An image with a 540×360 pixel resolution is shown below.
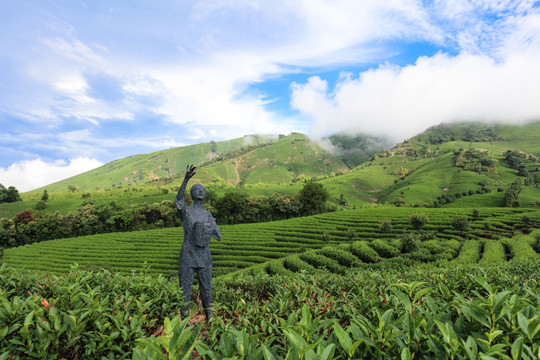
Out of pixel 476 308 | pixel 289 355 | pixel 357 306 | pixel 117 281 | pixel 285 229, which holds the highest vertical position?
pixel 289 355

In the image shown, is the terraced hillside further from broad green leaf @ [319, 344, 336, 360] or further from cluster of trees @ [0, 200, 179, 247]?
broad green leaf @ [319, 344, 336, 360]

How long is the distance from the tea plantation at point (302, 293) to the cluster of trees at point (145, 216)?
547 inches

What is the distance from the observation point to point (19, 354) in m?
2.53

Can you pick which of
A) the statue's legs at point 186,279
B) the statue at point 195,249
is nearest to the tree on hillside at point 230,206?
the statue at point 195,249

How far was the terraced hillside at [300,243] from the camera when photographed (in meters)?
24.9

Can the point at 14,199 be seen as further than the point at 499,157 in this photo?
No

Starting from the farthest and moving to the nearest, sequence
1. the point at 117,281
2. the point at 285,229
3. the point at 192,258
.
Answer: the point at 285,229 → the point at 192,258 → the point at 117,281

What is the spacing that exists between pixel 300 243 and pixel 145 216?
44.4 meters

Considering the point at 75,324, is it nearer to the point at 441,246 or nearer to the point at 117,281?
the point at 117,281

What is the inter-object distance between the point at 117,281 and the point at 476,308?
575 cm

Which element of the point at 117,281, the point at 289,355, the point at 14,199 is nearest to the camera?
the point at 289,355

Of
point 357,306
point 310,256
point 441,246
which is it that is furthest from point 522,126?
point 357,306

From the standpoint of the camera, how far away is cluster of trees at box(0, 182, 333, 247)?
56.7 m

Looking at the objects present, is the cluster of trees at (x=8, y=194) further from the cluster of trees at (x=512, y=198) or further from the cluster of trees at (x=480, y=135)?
the cluster of trees at (x=480, y=135)
